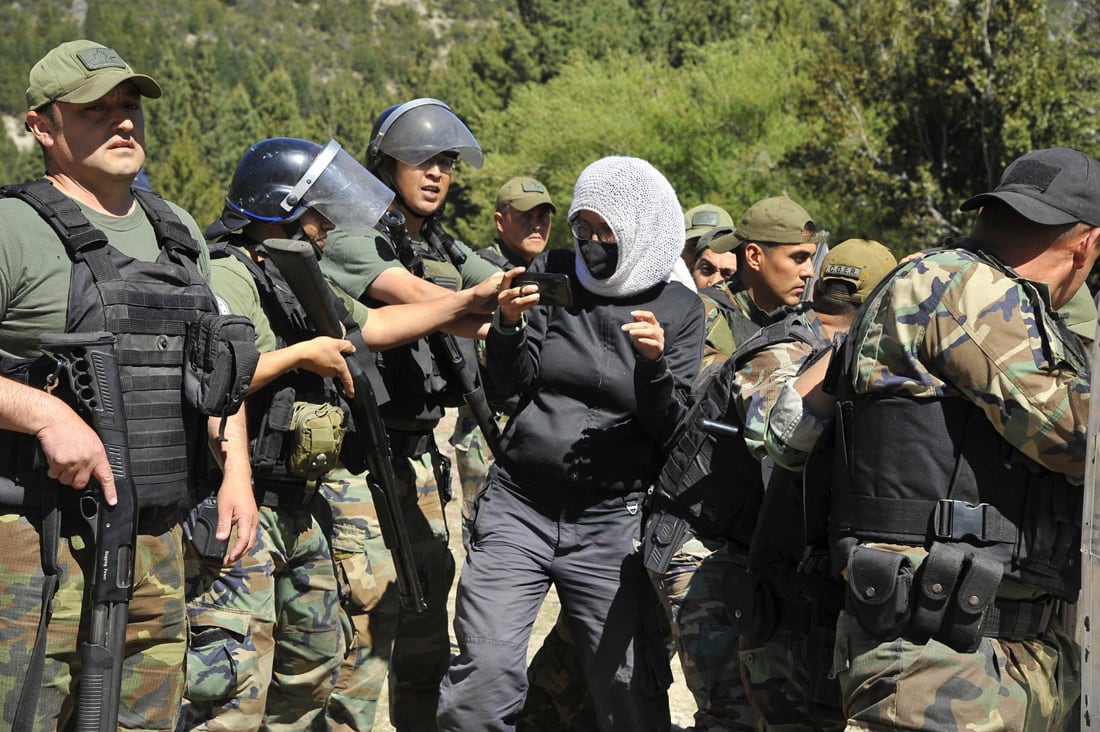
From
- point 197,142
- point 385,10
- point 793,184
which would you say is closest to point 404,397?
point 793,184

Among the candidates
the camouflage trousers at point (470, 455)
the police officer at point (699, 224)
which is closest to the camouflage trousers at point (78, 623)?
the camouflage trousers at point (470, 455)

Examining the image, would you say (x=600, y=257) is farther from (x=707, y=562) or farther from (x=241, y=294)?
(x=241, y=294)

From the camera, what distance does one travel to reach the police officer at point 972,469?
2803mm

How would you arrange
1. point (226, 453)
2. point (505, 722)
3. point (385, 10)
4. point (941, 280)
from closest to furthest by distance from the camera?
point (941, 280) → point (226, 453) → point (505, 722) → point (385, 10)

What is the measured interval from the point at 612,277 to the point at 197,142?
195 ft

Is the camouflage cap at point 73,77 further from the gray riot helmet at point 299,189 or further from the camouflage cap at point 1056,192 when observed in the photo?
the camouflage cap at point 1056,192

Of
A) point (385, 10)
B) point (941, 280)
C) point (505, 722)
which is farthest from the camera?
point (385, 10)

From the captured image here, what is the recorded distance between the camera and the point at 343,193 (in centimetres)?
423

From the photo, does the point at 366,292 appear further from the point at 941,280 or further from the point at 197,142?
the point at 197,142

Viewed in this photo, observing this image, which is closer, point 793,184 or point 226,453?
point 226,453

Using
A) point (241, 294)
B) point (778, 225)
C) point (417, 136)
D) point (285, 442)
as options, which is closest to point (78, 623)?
point (285, 442)

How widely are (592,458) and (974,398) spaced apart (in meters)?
1.44

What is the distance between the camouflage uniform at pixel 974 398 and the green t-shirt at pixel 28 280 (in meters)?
1.92

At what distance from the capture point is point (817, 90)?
24062mm
